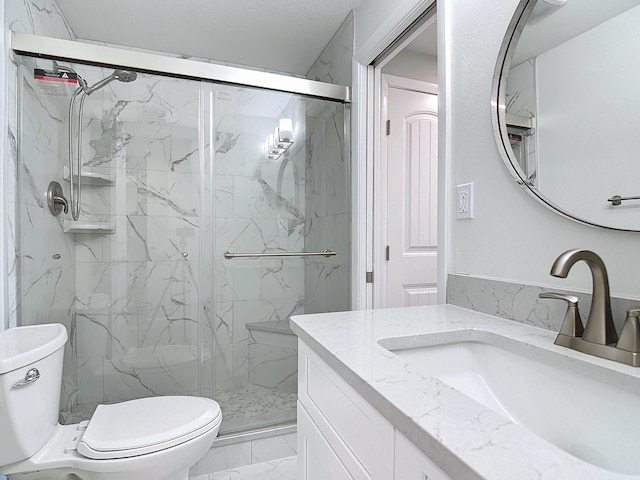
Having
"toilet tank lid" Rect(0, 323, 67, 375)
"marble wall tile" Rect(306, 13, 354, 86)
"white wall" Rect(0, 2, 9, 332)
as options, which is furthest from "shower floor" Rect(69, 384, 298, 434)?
"marble wall tile" Rect(306, 13, 354, 86)

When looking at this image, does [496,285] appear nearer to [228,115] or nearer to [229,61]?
[228,115]

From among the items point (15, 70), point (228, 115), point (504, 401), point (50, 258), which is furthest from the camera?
point (228, 115)

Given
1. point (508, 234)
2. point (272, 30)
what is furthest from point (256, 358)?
point (272, 30)

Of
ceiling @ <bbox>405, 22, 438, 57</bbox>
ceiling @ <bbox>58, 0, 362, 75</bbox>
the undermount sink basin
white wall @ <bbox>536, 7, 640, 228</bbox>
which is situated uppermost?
ceiling @ <bbox>58, 0, 362, 75</bbox>

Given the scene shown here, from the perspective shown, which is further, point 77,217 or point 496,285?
point 77,217

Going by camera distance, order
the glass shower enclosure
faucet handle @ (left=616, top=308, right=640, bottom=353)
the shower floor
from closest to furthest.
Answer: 1. faucet handle @ (left=616, top=308, right=640, bottom=353)
2. the glass shower enclosure
3. the shower floor

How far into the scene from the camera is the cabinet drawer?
0.53m

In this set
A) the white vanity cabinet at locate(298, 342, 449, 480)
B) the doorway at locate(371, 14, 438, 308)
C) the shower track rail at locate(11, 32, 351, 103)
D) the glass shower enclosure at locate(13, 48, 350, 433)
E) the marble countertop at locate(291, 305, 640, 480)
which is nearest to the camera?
the marble countertop at locate(291, 305, 640, 480)

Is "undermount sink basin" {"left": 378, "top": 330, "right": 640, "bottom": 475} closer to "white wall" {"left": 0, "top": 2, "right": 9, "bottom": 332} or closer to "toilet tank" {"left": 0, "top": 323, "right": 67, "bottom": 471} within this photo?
"toilet tank" {"left": 0, "top": 323, "right": 67, "bottom": 471}

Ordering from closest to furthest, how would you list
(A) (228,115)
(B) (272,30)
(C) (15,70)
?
(C) (15,70) → (A) (228,115) → (B) (272,30)

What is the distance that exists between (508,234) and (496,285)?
14cm

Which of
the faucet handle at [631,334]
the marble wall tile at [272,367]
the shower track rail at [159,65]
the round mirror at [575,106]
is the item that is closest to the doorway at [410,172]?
the shower track rail at [159,65]

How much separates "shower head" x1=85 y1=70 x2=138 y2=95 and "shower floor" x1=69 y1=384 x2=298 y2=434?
1.65 meters

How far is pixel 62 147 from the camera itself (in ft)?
5.60
